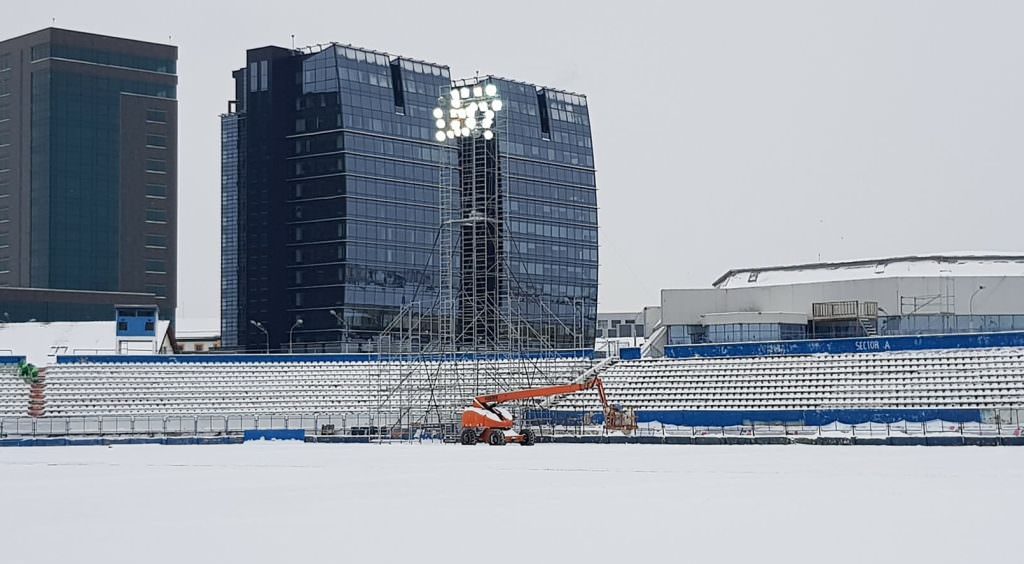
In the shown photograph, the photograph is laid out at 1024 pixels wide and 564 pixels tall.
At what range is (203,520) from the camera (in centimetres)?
3073

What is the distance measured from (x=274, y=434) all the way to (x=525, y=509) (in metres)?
45.2

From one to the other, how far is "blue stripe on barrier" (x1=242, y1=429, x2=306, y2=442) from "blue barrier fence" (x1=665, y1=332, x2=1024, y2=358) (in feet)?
74.9

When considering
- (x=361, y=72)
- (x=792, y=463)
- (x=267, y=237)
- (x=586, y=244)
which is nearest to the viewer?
(x=792, y=463)

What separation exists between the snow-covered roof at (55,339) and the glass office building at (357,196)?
1275 inches

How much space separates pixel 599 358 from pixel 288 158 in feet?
236

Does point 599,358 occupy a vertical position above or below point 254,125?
below

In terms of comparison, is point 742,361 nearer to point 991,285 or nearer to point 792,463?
point 991,285

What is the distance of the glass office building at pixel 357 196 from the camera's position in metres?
147

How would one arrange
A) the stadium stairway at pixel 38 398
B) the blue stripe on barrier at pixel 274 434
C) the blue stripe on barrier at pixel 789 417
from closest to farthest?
the blue stripe on barrier at pixel 789 417
the blue stripe on barrier at pixel 274 434
the stadium stairway at pixel 38 398

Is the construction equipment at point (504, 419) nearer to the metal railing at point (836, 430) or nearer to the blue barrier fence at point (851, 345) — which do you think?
the metal railing at point (836, 430)

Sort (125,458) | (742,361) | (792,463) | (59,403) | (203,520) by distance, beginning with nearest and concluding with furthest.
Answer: (203,520), (792,463), (125,458), (742,361), (59,403)

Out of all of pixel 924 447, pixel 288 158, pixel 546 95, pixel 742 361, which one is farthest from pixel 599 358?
pixel 546 95

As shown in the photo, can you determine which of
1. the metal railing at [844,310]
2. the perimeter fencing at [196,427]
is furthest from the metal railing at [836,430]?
the metal railing at [844,310]

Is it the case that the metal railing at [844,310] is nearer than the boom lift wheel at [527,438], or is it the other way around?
the boom lift wheel at [527,438]
